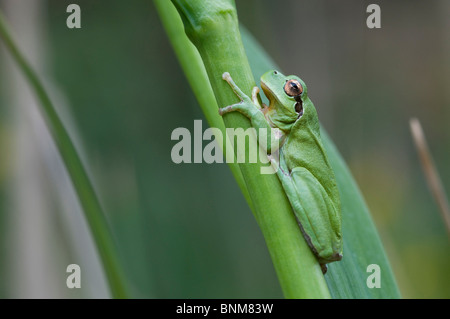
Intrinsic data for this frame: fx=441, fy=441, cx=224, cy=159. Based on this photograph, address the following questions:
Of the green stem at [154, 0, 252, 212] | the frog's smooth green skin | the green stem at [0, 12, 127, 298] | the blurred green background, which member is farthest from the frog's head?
the blurred green background

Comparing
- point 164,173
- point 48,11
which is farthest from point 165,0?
point 48,11

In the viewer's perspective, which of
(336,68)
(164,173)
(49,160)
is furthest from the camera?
(336,68)

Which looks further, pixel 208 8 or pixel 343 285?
pixel 343 285

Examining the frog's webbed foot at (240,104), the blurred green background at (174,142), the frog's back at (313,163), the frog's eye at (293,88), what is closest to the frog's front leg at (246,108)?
the frog's webbed foot at (240,104)

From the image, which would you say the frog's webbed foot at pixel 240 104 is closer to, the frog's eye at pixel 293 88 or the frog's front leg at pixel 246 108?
the frog's front leg at pixel 246 108

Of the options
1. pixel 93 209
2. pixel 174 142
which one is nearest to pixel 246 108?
pixel 93 209

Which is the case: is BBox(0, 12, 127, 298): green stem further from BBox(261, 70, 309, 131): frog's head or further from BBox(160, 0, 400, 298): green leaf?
BBox(261, 70, 309, 131): frog's head

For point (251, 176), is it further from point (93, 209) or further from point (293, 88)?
point (293, 88)
